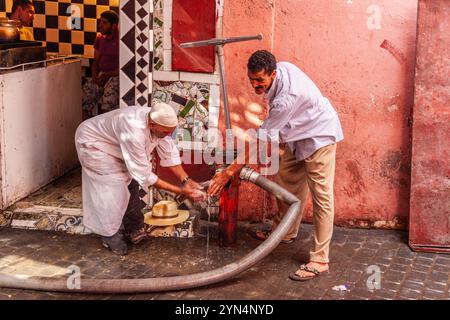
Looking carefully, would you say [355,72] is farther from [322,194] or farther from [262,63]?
[262,63]

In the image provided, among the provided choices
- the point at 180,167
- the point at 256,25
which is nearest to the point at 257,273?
the point at 180,167

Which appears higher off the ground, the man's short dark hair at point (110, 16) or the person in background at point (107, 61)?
the man's short dark hair at point (110, 16)

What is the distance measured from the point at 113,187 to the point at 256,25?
2.05 metres

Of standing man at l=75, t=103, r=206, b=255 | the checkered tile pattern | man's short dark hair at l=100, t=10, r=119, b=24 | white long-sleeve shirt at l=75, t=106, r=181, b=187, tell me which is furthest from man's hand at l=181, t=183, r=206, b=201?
man's short dark hair at l=100, t=10, r=119, b=24

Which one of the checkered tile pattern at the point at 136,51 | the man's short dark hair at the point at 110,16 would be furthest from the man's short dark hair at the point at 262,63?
the man's short dark hair at the point at 110,16

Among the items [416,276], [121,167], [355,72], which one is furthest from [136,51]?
[416,276]

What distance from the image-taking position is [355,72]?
650cm

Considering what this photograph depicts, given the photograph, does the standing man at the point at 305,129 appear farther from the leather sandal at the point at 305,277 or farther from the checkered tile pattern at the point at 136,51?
the checkered tile pattern at the point at 136,51

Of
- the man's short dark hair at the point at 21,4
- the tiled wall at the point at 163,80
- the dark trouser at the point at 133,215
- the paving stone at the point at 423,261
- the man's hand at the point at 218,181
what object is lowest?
the paving stone at the point at 423,261

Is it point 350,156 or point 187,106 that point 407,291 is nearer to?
point 350,156

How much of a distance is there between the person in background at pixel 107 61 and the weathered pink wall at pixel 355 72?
2.26 meters

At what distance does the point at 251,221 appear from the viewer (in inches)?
272

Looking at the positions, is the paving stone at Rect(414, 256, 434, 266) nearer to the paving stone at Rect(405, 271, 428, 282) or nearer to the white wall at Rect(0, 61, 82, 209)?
the paving stone at Rect(405, 271, 428, 282)

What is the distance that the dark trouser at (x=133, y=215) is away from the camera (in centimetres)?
633
